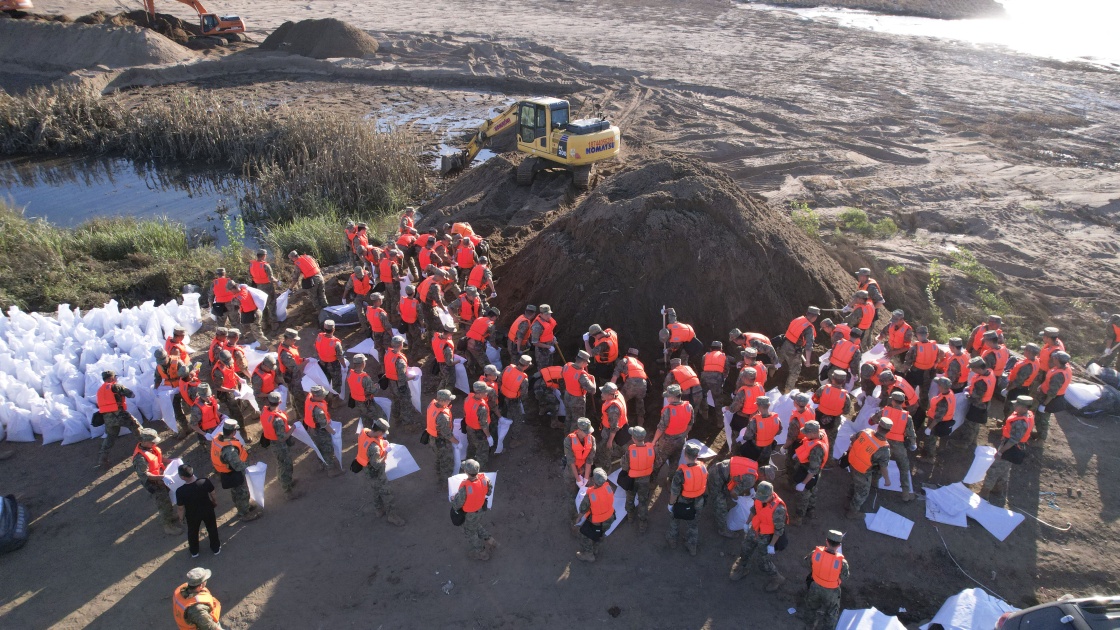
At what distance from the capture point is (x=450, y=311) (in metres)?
10.7

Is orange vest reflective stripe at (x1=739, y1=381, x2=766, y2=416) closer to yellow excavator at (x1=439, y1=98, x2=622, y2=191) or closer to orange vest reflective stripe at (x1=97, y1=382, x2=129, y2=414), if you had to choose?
orange vest reflective stripe at (x1=97, y1=382, x2=129, y2=414)

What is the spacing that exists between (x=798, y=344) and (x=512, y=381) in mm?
4501

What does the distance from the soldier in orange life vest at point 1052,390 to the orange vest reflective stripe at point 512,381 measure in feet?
24.0

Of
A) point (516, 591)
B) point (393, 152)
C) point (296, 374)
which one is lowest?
point (516, 591)

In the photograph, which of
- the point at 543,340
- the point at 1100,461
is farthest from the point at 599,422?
the point at 1100,461

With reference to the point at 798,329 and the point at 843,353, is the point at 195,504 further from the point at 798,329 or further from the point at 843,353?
the point at 843,353

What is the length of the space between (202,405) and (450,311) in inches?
157

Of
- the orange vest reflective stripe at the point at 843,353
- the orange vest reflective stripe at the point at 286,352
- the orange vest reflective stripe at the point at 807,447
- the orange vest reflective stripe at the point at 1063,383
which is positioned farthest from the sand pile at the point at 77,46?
the orange vest reflective stripe at the point at 1063,383

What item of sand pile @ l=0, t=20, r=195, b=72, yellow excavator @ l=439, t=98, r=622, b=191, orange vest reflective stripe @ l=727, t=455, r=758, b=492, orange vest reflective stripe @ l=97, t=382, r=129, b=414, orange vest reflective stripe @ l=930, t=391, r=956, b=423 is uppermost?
sand pile @ l=0, t=20, r=195, b=72

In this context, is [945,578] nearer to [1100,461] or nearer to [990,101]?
[1100,461]

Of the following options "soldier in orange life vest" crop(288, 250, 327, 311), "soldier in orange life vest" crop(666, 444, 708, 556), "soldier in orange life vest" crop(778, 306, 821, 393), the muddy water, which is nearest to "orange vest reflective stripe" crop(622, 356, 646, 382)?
"soldier in orange life vest" crop(666, 444, 708, 556)

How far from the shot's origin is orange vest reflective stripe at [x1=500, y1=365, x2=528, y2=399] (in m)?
8.48

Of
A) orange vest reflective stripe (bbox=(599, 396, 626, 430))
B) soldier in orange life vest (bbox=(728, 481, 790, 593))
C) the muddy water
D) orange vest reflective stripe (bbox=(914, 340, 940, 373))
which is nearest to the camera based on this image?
soldier in orange life vest (bbox=(728, 481, 790, 593))

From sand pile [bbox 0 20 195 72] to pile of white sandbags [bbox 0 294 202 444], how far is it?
25.7 metres
